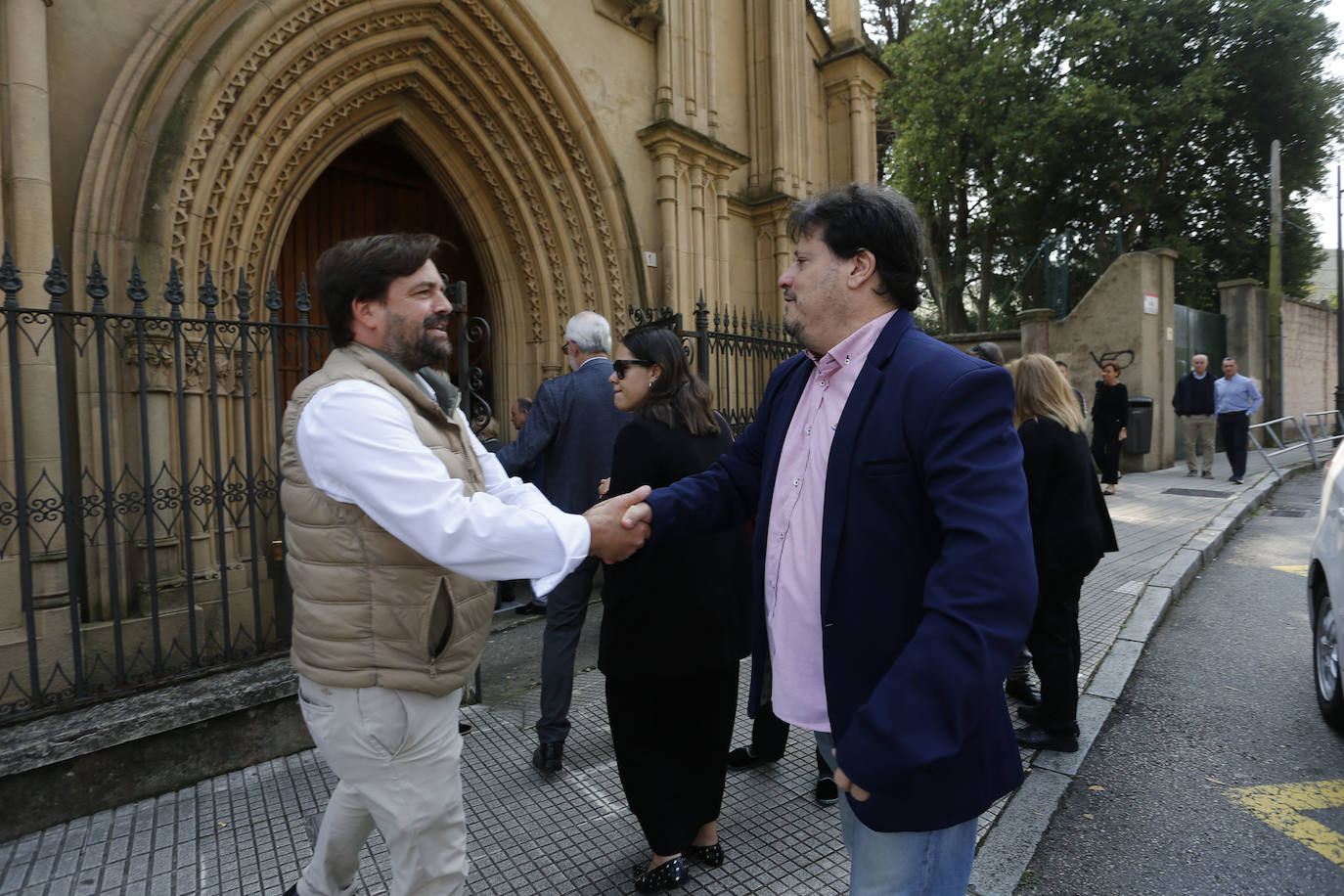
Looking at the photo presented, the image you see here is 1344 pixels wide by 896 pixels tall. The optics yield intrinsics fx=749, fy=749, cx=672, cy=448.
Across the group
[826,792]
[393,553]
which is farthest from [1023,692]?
[393,553]

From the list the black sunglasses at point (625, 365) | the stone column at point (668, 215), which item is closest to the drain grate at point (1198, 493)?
the stone column at point (668, 215)

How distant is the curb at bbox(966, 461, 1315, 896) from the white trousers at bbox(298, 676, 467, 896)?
5.98 feet

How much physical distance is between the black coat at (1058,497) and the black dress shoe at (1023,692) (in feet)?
3.01

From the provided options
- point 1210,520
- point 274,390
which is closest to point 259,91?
point 274,390

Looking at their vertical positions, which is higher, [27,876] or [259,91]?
[259,91]

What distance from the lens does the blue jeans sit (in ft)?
5.04

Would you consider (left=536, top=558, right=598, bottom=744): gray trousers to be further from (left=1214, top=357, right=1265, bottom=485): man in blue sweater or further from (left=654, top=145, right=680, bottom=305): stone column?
(left=1214, top=357, right=1265, bottom=485): man in blue sweater

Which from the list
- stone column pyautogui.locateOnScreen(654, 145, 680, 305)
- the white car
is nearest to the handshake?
the white car

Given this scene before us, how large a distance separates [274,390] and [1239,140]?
24.6m

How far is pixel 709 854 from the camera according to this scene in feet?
8.96

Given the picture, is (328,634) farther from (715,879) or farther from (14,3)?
(14,3)

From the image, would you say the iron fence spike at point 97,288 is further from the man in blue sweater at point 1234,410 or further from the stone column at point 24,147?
the man in blue sweater at point 1234,410

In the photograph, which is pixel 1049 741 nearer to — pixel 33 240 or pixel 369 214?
pixel 33 240

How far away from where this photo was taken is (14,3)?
169 inches
